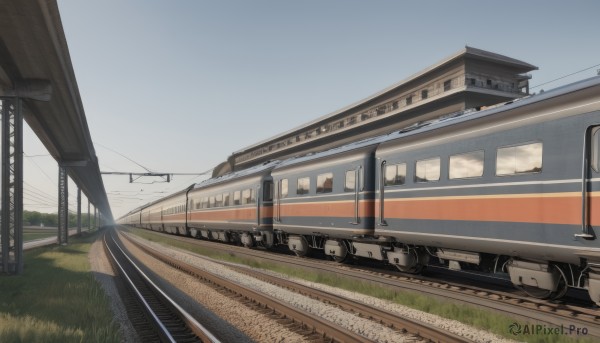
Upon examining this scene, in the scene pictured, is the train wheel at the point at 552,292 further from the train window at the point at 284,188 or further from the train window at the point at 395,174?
the train window at the point at 284,188

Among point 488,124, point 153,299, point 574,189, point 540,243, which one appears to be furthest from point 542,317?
point 153,299

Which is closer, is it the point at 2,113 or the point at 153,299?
the point at 153,299

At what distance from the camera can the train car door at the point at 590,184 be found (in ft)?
26.3

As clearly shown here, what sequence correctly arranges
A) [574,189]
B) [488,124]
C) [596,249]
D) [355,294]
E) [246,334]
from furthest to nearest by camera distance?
[355,294], [488,124], [246,334], [574,189], [596,249]

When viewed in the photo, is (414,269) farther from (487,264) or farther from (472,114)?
(472,114)

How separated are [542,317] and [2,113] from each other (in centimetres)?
2117

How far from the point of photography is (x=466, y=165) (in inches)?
434

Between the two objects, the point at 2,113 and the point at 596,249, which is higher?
the point at 2,113

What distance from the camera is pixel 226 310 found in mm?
11086

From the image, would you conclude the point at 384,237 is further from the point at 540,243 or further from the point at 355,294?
the point at 540,243

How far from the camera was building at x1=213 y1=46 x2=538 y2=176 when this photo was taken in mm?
44312

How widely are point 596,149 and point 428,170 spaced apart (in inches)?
177

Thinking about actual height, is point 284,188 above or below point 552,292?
above

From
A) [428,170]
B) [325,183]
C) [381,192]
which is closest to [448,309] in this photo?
[428,170]
